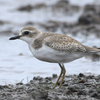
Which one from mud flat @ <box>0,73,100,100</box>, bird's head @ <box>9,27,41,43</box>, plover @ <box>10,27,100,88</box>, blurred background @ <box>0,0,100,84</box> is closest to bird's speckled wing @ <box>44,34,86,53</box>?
plover @ <box>10,27,100,88</box>

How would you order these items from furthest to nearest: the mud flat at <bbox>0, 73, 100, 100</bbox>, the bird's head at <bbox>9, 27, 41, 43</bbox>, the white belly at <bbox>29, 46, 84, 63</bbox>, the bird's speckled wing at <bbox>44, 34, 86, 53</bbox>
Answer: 1. the bird's head at <bbox>9, 27, 41, 43</bbox>
2. the bird's speckled wing at <bbox>44, 34, 86, 53</bbox>
3. the white belly at <bbox>29, 46, 84, 63</bbox>
4. the mud flat at <bbox>0, 73, 100, 100</bbox>

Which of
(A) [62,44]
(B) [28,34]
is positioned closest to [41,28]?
(B) [28,34]

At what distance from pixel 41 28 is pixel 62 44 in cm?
883

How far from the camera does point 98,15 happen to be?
16.4 meters

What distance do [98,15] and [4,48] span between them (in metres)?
6.17

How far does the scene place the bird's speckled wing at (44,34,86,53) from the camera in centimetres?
692

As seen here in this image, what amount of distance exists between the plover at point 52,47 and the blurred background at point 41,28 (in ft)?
4.69

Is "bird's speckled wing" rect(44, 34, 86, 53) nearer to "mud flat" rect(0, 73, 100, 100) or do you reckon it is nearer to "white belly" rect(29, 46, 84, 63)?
"white belly" rect(29, 46, 84, 63)

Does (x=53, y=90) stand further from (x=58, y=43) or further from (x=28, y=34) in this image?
(x=28, y=34)

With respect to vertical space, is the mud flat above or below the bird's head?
below

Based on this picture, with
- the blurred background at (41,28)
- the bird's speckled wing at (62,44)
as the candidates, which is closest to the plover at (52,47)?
the bird's speckled wing at (62,44)

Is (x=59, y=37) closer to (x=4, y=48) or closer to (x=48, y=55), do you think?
(x=48, y=55)

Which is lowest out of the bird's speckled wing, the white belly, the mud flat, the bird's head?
the mud flat

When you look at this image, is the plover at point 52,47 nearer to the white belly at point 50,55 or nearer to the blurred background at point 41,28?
the white belly at point 50,55
